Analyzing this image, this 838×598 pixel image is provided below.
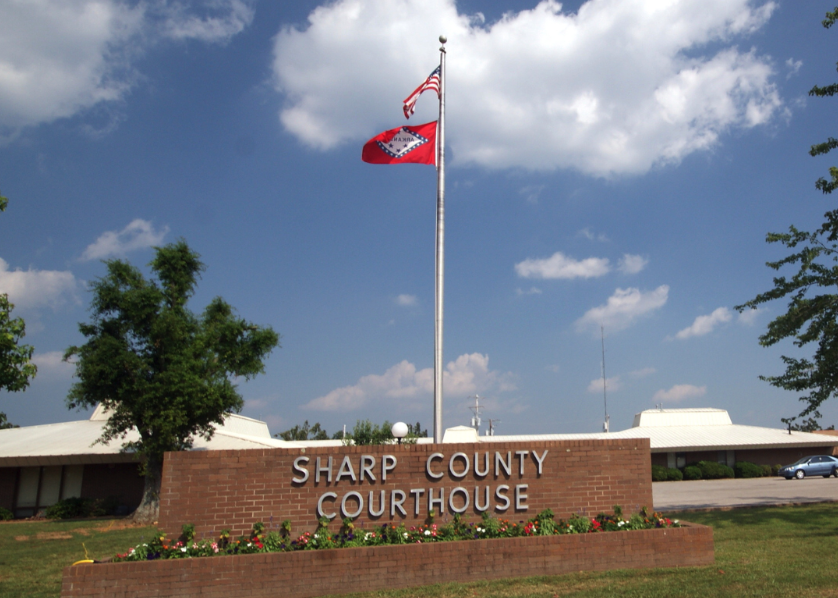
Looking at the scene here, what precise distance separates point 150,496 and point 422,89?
749 inches

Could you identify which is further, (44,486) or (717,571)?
(44,486)

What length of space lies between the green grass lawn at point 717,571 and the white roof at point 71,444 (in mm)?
11694

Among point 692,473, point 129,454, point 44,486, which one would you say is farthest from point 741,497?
point 44,486

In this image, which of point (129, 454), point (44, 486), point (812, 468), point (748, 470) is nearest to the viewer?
point (129, 454)

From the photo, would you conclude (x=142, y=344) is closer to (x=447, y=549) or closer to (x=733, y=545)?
(x=447, y=549)

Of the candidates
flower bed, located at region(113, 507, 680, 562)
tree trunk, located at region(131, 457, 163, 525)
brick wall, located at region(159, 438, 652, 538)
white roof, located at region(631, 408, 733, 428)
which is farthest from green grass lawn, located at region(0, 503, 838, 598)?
white roof, located at region(631, 408, 733, 428)

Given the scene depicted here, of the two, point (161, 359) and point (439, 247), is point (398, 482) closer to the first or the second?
point (439, 247)

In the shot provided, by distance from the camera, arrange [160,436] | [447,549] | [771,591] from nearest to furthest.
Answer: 1. [771,591]
2. [447,549]
3. [160,436]

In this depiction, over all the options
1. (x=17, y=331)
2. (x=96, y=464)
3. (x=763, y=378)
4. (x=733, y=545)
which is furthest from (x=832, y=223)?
(x=96, y=464)

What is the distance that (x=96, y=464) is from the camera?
29.5 meters

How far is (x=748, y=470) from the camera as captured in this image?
126 ft

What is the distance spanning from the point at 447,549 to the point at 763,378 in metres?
12.0

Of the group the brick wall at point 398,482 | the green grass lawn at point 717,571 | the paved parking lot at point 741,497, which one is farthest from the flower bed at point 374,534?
the paved parking lot at point 741,497

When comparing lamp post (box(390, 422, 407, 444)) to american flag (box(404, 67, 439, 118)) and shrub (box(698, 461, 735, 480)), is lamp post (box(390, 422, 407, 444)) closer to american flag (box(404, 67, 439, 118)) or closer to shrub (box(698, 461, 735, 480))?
american flag (box(404, 67, 439, 118))
